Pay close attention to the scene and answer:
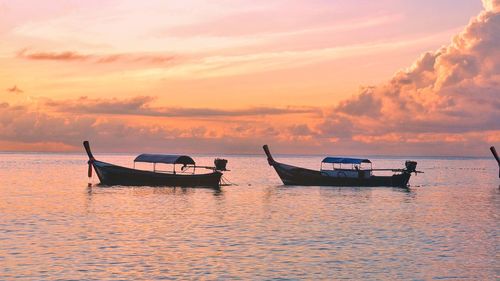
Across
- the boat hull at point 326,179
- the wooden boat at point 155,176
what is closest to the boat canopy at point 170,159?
the wooden boat at point 155,176

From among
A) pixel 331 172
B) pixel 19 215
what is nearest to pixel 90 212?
pixel 19 215

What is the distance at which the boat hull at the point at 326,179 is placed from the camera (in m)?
75.9

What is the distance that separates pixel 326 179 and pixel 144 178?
21352 millimetres

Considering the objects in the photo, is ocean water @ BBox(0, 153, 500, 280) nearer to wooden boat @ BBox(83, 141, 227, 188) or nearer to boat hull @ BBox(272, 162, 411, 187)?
wooden boat @ BBox(83, 141, 227, 188)

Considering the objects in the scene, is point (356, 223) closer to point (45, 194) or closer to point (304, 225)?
point (304, 225)

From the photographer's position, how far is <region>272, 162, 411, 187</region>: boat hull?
75.9 metres

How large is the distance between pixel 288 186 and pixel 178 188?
16116mm

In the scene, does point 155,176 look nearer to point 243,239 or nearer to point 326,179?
point 326,179

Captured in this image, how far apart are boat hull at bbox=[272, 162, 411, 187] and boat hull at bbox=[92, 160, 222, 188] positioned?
10.7 m

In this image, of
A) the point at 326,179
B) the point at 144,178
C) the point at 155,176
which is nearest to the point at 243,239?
the point at 155,176

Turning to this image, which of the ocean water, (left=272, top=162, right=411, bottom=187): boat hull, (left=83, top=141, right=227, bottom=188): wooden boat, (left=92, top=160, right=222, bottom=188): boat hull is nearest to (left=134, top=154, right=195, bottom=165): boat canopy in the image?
(left=83, top=141, right=227, bottom=188): wooden boat

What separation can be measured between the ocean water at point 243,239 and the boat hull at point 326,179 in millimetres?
13743

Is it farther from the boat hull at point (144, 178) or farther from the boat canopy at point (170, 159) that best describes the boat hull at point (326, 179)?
the boat canopy at point (170, 159)

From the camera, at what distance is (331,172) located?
251 ft
